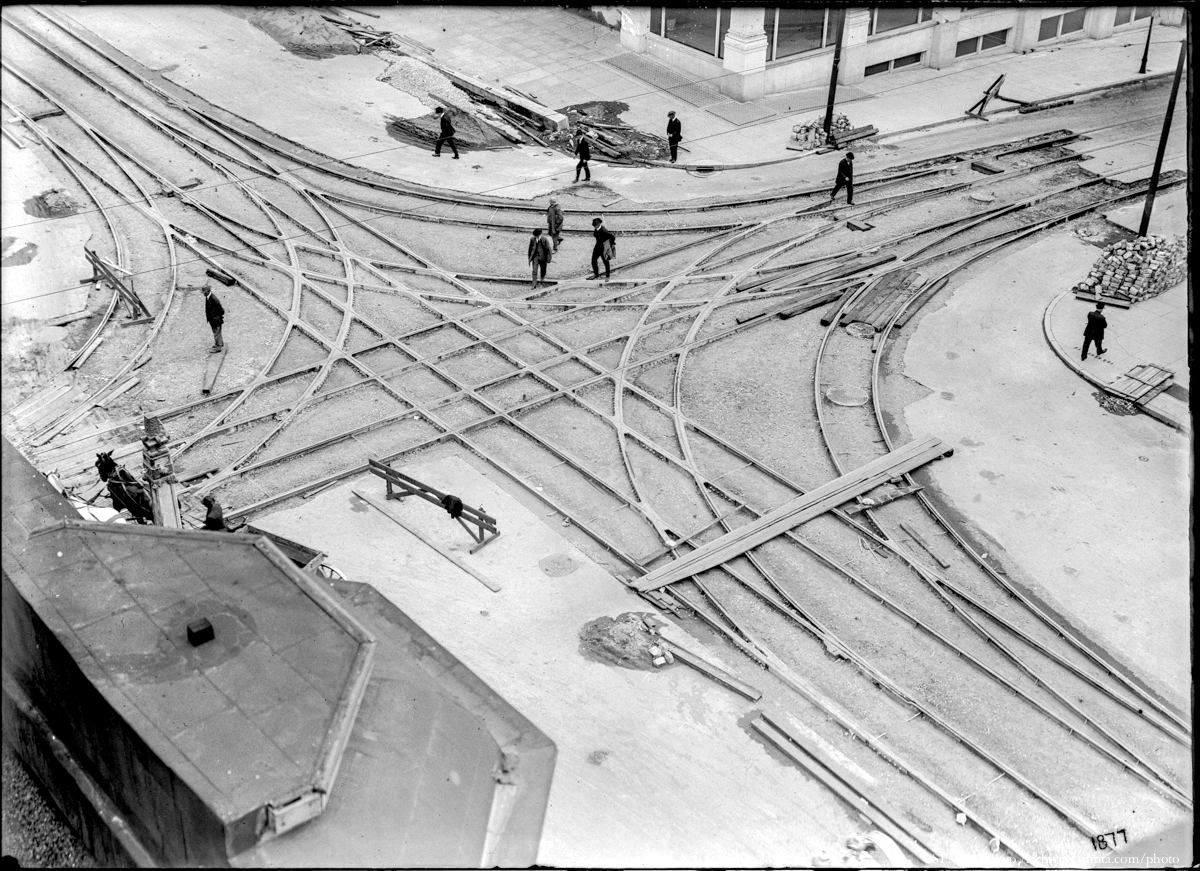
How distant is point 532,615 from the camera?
1609cm

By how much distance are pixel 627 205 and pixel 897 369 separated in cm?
837

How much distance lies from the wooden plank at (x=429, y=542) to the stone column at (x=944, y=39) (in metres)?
26.0

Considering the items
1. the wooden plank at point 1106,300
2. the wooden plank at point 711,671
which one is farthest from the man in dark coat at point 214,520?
the wooden plank at point 1106,300

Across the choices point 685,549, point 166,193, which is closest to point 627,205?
point 166,193

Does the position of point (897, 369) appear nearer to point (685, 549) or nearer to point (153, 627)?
point (685, 549)

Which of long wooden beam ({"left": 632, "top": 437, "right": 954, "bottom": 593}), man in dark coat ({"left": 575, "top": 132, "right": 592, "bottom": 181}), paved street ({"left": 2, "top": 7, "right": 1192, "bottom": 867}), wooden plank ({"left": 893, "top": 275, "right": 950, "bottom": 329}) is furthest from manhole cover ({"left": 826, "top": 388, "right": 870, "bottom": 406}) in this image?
man in dark coat ({"left": 575, "top": 132, "right": 592, "bottom": 181})

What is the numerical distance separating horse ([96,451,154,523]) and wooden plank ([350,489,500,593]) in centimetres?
303

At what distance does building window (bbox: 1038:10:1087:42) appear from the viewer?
3934 cm

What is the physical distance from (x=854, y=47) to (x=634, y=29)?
6331mm

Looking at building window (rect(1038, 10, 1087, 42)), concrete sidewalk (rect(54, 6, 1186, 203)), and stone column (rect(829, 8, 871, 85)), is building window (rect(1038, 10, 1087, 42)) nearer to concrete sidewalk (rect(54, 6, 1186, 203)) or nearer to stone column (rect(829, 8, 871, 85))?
concrete sidewalk (rect(54, 6, 1186, 203))

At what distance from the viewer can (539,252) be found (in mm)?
23656

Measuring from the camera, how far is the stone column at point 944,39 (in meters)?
36.7

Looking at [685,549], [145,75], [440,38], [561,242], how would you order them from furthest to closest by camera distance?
[440,38] → [145,75] → [561,242] → [685,549]

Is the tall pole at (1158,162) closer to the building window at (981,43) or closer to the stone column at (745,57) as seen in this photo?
the stone column at (745,57)
